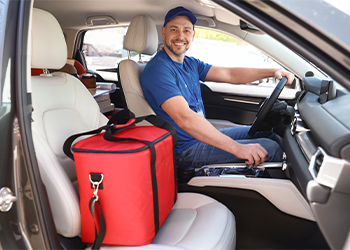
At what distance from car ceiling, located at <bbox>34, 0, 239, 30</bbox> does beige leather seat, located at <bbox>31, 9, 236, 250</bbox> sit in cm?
101

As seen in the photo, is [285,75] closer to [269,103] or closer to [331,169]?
[269,103]

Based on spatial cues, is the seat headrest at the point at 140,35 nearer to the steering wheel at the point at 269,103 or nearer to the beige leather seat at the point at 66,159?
the beige leather seat at the point at 66,159

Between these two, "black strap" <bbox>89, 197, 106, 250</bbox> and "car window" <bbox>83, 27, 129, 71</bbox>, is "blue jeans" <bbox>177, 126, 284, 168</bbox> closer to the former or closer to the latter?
"black strap" <bbox>89, 197, 106, 250</bbox>

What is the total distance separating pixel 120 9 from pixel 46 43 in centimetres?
159

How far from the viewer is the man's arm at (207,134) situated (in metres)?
1.42

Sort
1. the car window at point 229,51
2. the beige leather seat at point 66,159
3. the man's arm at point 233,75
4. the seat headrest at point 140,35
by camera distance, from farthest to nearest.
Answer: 1. the car window at point 229,51
2. the man's arm at point 233,75
3. the seat headrest at point 140,35
4. the beige leather seat at point 66,159

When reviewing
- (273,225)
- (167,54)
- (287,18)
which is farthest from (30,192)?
(167,54)

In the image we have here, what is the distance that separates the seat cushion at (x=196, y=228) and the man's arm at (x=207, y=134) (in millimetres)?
301

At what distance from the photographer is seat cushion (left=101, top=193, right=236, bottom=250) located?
0.97 meters

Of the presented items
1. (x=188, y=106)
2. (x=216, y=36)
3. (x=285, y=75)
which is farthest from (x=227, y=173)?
(x=216, y=36)

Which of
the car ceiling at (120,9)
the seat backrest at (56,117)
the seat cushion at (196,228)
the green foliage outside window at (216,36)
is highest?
the car ceiling at (120,9)

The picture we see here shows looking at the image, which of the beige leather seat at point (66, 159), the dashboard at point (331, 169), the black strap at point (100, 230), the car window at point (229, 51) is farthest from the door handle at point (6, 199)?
the car window at point (229, 51)

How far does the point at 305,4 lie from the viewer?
0.62 m

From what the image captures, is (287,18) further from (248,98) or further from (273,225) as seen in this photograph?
(248,98)
